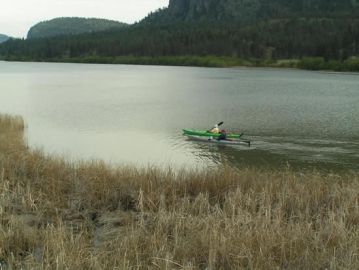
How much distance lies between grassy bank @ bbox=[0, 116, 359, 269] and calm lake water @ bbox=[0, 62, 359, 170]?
1052 centimetres

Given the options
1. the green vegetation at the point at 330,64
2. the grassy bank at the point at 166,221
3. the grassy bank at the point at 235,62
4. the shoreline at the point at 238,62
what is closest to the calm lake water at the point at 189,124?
the grassy bank at the point at 166,221

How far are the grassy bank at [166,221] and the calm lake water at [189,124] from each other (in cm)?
1052

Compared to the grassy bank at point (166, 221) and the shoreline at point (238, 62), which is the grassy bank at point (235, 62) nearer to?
the shoreline at point (238, 62)

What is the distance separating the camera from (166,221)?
9180 mm

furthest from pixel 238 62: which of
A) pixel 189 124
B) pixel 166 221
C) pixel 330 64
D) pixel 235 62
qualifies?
pixel 166 221

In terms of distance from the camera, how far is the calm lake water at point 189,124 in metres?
28.2

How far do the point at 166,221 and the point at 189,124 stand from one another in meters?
32.7

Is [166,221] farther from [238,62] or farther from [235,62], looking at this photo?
[238,62]

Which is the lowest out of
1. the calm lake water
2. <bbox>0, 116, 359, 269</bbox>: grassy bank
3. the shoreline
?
the calm lake water

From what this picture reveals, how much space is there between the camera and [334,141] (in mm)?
33531

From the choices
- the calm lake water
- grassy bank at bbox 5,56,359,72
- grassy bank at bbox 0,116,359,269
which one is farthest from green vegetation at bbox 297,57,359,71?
grassy bank at bbox 0,116,359,269

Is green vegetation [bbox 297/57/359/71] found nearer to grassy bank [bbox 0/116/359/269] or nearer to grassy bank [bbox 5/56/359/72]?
grassy bank [bbox 5/56/359/72]

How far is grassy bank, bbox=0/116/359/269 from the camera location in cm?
749

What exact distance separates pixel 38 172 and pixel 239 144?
20.1m
